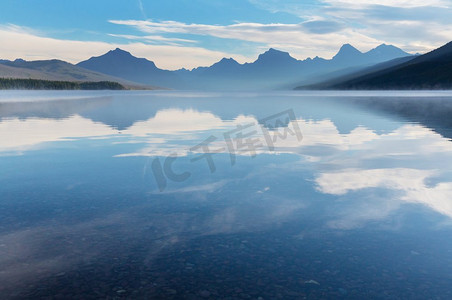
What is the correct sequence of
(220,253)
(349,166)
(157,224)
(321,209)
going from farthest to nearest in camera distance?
1. (349,166)
2. (321,209)
3. (157,224)
4. (220,253)

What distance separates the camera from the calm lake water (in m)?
8.20

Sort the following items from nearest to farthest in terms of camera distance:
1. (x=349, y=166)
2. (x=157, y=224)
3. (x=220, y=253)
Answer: (x=220, y=253) < (x=157, y=224) < (x=349, y=166)

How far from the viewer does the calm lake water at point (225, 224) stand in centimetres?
820

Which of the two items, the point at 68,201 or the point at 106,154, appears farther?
the point at 106,154

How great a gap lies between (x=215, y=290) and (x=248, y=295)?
64 cm

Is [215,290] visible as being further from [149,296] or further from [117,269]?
[117,269]

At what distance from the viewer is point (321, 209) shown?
511 inches

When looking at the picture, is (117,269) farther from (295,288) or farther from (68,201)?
(68,201)

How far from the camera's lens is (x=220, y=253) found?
9.67m

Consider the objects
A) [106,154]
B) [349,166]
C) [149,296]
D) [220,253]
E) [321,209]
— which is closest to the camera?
[149,296]

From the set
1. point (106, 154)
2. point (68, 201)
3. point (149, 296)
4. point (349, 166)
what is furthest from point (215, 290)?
point (106, 154)

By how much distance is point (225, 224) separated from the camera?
1166 centimetres


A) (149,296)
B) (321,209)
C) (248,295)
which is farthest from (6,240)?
(321,209)

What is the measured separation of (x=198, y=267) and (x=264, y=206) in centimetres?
488
